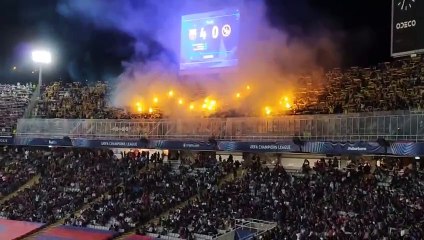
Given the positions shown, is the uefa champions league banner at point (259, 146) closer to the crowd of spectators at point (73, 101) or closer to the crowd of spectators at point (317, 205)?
the crowd of spectators at point (317, 205)

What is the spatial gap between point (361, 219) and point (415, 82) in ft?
24.1

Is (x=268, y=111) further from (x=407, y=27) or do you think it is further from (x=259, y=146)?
(x=407, y=27)

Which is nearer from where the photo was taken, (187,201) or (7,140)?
(187,201)

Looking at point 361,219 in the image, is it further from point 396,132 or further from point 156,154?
point 156,154

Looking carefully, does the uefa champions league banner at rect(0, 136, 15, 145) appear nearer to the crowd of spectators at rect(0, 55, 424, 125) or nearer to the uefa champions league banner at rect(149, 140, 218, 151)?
the crowd of spectators at rect(0, 55, 424, 125)

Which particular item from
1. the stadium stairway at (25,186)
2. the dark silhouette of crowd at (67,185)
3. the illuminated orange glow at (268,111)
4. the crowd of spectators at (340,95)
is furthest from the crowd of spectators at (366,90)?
the stadium stairway at (25,186)

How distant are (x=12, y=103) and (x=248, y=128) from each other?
1965 centimetres

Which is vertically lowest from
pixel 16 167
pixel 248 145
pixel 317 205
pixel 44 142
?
pixel 317 205

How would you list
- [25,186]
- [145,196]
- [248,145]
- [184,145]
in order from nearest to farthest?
1. [248,145]
2. [145,196]
3. [184,145]
4. [25,186]

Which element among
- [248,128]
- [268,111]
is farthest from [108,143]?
[268,111]

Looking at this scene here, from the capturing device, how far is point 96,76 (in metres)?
47.7

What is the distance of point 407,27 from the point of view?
19391 millimetres

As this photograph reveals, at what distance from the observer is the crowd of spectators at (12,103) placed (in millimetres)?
37406

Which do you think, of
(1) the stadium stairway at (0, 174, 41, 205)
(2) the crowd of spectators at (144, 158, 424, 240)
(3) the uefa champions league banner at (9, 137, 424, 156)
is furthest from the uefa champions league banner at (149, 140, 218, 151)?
(1) the stadium stairway at (0, 174, 41, 205)
